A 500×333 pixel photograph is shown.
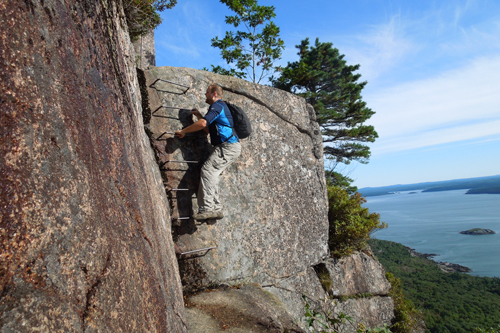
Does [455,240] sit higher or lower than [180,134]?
lower

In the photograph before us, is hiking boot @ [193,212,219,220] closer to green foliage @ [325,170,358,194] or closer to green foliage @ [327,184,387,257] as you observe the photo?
green foliage @ [327,184,387,257]

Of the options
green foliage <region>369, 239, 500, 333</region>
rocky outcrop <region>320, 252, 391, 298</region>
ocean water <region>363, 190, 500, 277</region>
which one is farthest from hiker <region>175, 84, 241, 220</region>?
ocean water <region>363, 190, 500, 277</region>

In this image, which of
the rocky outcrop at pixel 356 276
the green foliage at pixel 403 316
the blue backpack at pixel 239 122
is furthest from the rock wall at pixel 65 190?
the green foliage at pixel 403 316

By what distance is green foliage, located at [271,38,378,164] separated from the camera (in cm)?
1498

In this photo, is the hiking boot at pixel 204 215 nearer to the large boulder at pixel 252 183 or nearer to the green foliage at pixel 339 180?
the large boulder at pixel 252 183

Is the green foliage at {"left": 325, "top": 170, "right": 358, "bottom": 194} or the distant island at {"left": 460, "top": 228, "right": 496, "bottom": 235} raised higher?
the green foliage at {"left": 325, "top": 170, "right": 358, "bottom": 194}

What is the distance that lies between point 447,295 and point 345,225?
24.7 meters

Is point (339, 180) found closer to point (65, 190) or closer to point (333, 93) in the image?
point (333, 93)

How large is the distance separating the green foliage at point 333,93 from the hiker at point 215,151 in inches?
442

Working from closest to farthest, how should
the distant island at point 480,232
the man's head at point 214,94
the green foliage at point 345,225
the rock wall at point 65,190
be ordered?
the rock wall at point 65,190 → the man's head at point 214,94 → the green foliage at point 345,225 → the distant island at point 480,232

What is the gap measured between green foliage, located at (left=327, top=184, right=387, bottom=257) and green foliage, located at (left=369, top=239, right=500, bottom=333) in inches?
546

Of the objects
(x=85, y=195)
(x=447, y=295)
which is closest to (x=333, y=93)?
(x=85, y=195)

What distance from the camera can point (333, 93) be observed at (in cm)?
1541

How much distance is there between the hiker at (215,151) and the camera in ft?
13.0
